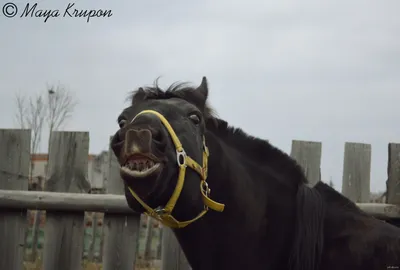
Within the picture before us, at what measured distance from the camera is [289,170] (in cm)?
346

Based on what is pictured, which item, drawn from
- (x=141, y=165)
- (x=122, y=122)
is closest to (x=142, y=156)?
(x=141, y=165)

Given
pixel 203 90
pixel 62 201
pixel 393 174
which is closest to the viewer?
pixel 203 90

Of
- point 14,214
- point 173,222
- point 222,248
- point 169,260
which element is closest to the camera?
point 173,222

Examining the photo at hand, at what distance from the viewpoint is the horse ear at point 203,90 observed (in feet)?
10.7

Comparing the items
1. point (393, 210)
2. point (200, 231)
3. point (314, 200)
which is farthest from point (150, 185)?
point (393, 210)

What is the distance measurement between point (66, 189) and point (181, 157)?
6.28ft

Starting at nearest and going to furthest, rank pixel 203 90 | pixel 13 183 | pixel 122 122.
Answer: pixel 122 122 → pixel 203 90 → pixel 13 183

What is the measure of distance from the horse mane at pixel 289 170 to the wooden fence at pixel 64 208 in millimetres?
1286

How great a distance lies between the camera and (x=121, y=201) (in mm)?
4266

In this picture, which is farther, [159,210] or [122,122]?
[122,122]

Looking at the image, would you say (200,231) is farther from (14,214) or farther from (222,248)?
(14,214)

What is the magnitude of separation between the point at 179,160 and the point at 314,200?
102 centimetres

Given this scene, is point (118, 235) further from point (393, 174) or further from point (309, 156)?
point (393, 174)

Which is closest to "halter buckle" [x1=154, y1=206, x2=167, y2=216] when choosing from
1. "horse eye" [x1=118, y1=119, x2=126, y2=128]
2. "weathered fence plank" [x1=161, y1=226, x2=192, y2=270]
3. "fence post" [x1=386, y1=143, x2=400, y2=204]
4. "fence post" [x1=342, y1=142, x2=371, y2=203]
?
"horse eye" [x1=118, y1=119, x2=126, y2=128]
